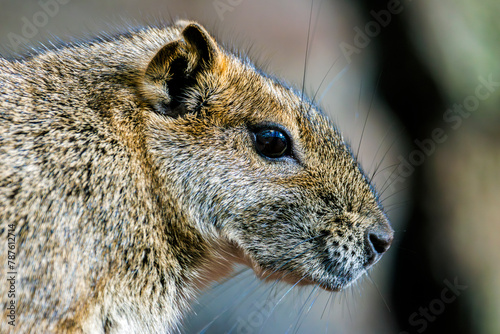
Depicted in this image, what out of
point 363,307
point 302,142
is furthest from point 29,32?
point 363,307

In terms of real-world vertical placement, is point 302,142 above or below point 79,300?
above

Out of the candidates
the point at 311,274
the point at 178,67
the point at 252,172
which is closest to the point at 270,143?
the point at 252,172

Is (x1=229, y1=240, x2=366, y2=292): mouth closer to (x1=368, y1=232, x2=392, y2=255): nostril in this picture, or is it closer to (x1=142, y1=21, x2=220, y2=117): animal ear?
(x1=368, y1=232, x2=392, y2=255): nostril

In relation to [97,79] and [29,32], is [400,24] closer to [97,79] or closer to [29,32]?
[29,32]

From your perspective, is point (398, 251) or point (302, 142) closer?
point (302, 142)

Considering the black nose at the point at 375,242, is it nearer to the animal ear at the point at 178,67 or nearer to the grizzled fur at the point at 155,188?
the grizzled fur at the point at 155,188

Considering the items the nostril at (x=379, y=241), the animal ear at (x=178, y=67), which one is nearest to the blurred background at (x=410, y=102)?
the nostril at (x=379, y=241)

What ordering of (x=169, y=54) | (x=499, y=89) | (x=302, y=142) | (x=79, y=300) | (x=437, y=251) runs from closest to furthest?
(x=79, y=300)
(x=169, y=54)
(x=302, y=142)
(x=499, y=89)
(x=437, y=251)
